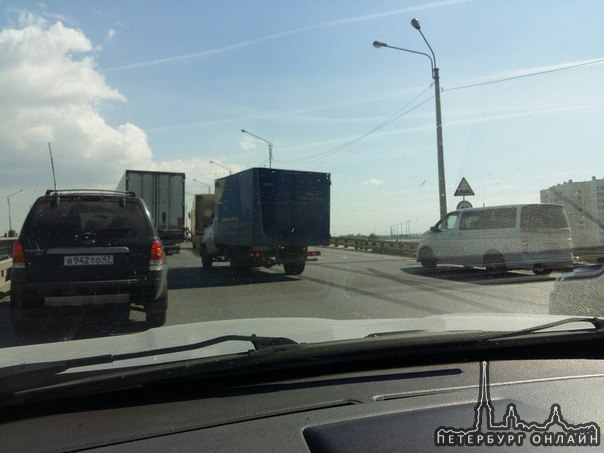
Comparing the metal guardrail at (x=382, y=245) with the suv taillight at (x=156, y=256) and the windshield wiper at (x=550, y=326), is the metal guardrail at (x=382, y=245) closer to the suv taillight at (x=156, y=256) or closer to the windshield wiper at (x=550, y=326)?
the suv taillight at (x=156, y=256)

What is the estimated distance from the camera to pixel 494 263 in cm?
1526

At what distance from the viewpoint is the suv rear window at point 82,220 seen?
287 inches

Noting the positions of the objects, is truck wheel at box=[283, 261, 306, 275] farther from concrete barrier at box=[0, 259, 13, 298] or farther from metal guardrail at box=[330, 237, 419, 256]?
concrete barrier at box=[0, 259, 13, 298]

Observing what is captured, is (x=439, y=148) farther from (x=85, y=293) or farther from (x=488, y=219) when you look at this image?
(x=85, y=293)

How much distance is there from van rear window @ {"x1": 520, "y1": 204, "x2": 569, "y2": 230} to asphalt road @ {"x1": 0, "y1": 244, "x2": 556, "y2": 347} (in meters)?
1.34

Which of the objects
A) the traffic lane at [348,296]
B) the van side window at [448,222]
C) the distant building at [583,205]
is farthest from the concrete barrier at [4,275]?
the distant building at [583,205]

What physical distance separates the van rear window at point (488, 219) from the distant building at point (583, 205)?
3.03ft

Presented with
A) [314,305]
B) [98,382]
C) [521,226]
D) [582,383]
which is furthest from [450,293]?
[98,382]

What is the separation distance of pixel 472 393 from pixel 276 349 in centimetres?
96

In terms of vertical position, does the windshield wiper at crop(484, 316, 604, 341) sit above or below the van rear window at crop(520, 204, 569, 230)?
below

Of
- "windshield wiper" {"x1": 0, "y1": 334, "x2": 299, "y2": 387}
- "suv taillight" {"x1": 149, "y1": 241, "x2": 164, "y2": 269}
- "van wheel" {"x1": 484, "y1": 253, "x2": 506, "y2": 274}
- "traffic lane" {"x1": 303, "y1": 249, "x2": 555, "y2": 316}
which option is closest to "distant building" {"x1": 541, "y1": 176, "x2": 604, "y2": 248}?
"traffic lane" {"x1": 303, "y1": 249, "x2": 555, "y2": 316}

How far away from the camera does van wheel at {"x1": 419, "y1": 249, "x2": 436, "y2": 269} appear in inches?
687

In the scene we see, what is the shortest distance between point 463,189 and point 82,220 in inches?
598

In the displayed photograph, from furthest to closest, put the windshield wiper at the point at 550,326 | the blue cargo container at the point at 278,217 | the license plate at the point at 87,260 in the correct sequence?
the blue cargo container at the point at 278,217
the license plate at the point at 87,260
the windshield wiper at the point at 550,326
